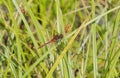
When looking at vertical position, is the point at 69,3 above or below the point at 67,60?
above

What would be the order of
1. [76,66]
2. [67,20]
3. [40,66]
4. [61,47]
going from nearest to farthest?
[61,47] → [40,66] → [76,66] → [67,20]

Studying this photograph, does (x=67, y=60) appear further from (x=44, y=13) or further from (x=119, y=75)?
(x=44, y=13)

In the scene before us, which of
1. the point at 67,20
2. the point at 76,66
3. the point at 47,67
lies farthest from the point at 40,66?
the point at 67,20

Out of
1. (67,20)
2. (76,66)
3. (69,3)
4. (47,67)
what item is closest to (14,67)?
(47,67)

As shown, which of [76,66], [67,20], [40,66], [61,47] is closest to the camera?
[61,47]

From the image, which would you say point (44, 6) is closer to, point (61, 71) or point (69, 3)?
point (69, 3)

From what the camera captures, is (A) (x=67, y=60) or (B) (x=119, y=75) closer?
(A) (x=67, y=60)

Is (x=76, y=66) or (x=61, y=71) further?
(x=76, y=66)

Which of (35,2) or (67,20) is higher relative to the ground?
(35,2)

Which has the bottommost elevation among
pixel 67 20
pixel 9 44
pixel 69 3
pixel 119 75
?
pixel 119 75
